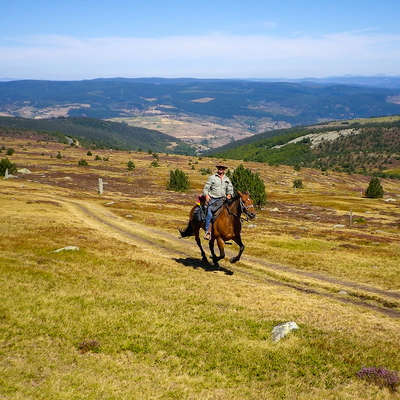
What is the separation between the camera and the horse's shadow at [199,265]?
25.6m

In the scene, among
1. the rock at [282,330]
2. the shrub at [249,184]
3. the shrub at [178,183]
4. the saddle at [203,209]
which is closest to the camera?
the rock at [282,330]

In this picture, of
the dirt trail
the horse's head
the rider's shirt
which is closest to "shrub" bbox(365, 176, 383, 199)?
the dirt trail

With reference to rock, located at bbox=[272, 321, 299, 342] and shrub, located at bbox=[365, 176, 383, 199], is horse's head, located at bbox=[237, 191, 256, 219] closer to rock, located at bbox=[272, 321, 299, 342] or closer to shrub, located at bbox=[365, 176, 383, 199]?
rock, located at bbox=[272, 321, 299, 342]

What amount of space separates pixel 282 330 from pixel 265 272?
39.4 ft

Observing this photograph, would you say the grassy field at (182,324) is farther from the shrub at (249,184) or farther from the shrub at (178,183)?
the shrub at (178,183)

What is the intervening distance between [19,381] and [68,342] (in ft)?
8.80

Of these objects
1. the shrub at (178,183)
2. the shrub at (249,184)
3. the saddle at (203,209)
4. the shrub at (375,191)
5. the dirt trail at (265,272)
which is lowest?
the shrub at (375,191)

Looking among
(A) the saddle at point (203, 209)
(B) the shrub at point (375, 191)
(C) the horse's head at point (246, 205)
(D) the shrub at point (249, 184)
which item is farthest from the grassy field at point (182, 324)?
(B) the shrub at point (375, 191)

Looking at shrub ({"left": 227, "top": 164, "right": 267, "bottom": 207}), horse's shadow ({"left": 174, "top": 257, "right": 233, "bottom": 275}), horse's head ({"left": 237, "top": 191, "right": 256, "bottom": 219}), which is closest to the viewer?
horse's head ({"left": 237, "top": 191, "right": 256, "bottom": 219})

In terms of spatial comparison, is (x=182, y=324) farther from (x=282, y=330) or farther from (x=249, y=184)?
(x=249, y=184)

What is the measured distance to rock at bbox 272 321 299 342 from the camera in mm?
13950

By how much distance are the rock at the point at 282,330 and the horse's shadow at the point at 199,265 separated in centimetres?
1009

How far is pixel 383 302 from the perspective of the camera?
20.4 metres

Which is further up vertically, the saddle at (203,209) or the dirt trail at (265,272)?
the saddle at (203,209)
